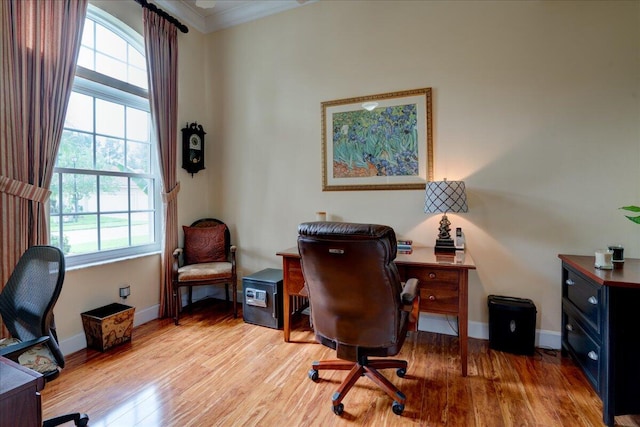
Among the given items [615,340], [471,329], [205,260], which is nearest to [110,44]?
[205,260]

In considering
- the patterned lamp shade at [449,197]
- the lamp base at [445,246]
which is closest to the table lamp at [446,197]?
the patterned lamp shade at [449,197]

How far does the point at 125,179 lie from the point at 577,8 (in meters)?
4.14

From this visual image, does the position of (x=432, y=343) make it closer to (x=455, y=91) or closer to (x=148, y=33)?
(x=455, y=91)

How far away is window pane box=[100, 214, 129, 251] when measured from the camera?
2.83m

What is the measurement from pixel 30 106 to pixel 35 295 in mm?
1489

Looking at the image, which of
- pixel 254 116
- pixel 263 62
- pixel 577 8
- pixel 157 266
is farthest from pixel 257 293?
pixel 577 8

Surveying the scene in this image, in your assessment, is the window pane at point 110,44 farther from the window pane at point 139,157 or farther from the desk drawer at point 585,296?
the desk drawer at point 585,296

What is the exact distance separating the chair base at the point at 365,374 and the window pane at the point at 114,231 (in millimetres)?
2212

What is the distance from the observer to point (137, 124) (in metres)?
3.15

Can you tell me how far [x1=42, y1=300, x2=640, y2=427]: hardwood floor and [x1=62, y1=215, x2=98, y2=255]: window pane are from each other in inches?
33.6

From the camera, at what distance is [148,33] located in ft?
9.77

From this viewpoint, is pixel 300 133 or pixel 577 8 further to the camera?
pixel 300 133

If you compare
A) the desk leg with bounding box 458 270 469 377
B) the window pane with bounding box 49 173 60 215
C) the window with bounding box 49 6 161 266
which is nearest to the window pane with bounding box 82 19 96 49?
the window with bounding box 49 6 161 266

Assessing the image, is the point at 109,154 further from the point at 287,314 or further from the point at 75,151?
the point at 287,314
